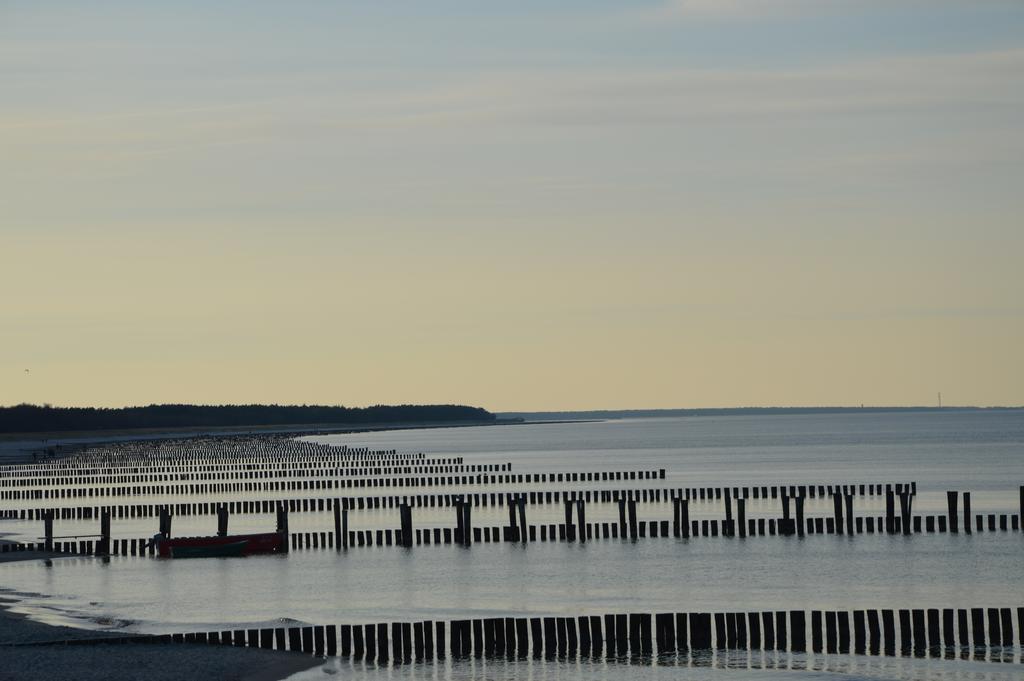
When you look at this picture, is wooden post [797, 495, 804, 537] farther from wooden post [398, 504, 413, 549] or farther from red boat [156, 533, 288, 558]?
red boat [156, 533, 288, 558]

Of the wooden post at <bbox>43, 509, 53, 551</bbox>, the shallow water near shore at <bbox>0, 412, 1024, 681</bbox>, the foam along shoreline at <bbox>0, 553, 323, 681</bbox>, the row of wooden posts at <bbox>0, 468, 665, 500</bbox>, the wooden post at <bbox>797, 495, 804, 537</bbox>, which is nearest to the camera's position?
the foam along shoreline at <bbox>0, 553, 323, 681</bbox>

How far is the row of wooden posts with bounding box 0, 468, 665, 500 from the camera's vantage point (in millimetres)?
93125

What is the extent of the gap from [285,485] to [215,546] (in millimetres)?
50415

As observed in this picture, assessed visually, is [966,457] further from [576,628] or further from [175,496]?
[576,628]

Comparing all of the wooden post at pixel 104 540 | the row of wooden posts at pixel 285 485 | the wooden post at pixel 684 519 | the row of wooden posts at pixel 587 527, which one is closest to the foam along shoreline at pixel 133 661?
the wooden post at pixel 104 540

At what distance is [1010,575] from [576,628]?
68.8ft

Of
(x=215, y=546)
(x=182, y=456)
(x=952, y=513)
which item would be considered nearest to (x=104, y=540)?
(x=215, y=546)

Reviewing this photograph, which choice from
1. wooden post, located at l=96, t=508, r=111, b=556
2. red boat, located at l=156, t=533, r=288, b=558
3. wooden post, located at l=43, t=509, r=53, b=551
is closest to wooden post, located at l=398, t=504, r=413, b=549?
red boat, located at l=156, t=533, r=288, b=558

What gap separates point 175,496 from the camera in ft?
313

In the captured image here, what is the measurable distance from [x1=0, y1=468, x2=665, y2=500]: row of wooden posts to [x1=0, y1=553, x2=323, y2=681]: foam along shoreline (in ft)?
200

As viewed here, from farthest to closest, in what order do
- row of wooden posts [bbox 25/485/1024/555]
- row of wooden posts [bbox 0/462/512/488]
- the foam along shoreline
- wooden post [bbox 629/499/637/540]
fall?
row of wooden posts [bbox 0/462/512/488] < wooden post [bbox 629/499/637/540] < row of wooden posts [bbox 25/485/1024/555] < the foam along shoreline

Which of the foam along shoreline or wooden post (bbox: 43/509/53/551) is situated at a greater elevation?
wooden post (bbox: 43/509/53/551)

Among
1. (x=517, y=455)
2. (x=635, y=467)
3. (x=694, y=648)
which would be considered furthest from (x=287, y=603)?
(x=517, y=455)

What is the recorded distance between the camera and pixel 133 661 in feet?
101
